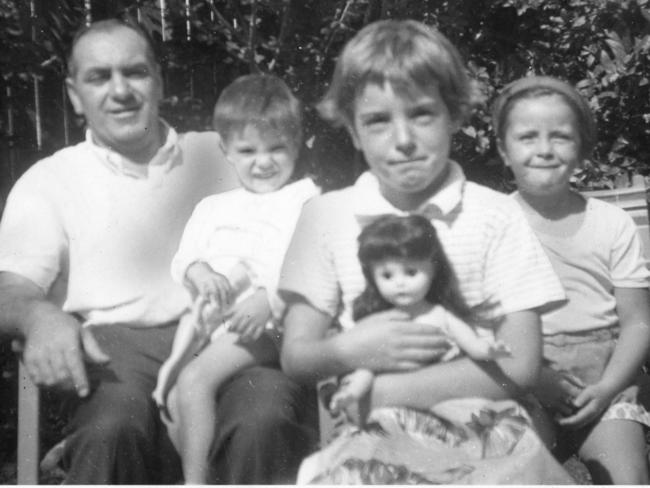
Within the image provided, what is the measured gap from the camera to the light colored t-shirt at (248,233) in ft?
6.64

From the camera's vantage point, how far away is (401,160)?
1882 mm

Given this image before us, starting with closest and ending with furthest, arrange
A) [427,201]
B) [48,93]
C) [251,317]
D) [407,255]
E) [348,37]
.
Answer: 1. [407,255]
2. [427,201]
3. [251,317]
4. [348,37]
5. [48,93]

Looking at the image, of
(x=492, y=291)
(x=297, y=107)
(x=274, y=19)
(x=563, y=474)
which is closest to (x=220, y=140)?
(x=297, y=107)

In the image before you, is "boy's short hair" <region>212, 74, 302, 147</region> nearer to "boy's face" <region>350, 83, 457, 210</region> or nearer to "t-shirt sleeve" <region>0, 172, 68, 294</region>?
"boy's face" <region>350, 83, 457, 210</region>

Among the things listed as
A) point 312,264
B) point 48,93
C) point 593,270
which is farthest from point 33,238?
point 593,270

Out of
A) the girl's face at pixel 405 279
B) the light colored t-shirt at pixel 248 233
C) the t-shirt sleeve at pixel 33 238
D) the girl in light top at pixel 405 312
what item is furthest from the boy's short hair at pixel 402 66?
the t-shirt sleeve at pixel 33 238

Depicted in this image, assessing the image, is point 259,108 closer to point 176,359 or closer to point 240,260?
point 240,260

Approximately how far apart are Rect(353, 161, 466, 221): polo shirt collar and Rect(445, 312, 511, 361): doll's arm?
0.21m

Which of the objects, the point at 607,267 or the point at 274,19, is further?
the point at 274,19

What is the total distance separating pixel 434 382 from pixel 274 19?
986 mm

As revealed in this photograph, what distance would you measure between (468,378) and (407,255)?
271 mm

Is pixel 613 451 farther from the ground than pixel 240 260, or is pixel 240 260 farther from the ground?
pixel 240 260

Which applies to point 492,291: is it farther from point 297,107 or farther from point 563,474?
point 297,107

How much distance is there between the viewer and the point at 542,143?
197 centimetres
